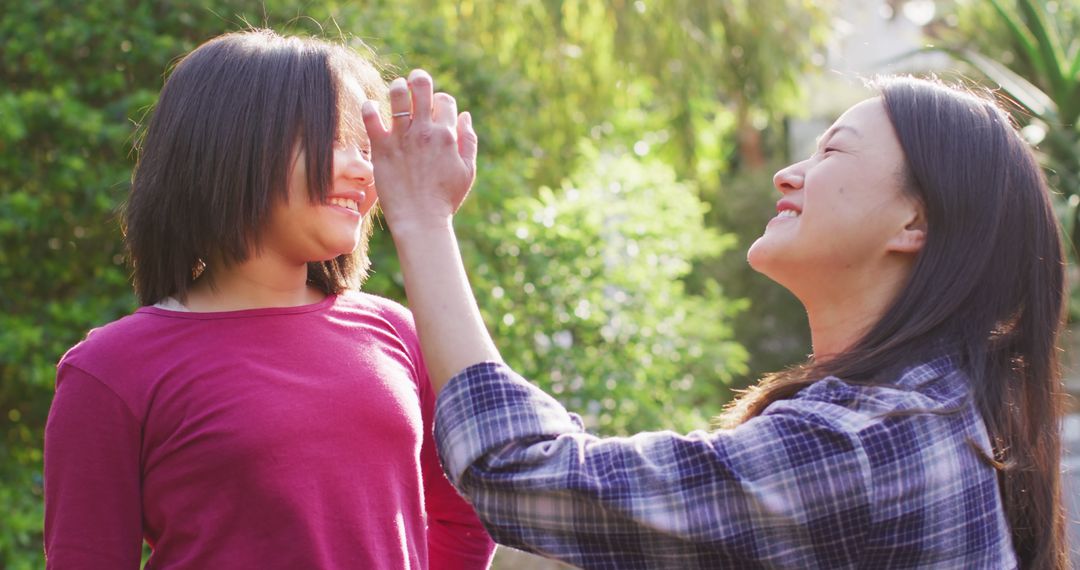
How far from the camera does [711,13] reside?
8.31 metres

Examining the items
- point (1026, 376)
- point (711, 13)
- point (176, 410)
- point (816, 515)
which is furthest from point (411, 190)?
point (711, 13)

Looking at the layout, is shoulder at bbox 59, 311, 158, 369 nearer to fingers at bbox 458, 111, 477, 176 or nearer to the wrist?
the wrist

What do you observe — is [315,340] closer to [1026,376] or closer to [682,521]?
[682,521]

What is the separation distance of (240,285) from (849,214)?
0.93 metres

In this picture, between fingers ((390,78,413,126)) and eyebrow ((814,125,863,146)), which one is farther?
eyebrow ((814,125,863,146))

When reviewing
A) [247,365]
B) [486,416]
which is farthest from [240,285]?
[486,416]

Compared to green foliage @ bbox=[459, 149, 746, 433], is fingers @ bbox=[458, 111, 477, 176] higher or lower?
higher

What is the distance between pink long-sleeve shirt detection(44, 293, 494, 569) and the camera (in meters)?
1.58

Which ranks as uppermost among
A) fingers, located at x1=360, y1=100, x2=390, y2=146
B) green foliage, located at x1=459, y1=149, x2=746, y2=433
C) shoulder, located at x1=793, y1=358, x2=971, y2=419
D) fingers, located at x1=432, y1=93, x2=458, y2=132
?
fingers, located at x1=432, y1=93, x2=458, y2=132

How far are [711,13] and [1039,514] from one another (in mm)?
7047

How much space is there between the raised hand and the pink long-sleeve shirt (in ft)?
1.02

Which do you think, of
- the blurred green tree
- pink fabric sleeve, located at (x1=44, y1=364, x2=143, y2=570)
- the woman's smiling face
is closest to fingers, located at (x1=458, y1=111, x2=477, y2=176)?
the woman's smiling face

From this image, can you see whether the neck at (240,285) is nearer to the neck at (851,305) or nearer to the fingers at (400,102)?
the fingers at (400,102)

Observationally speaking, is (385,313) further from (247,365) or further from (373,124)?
(373,124)
